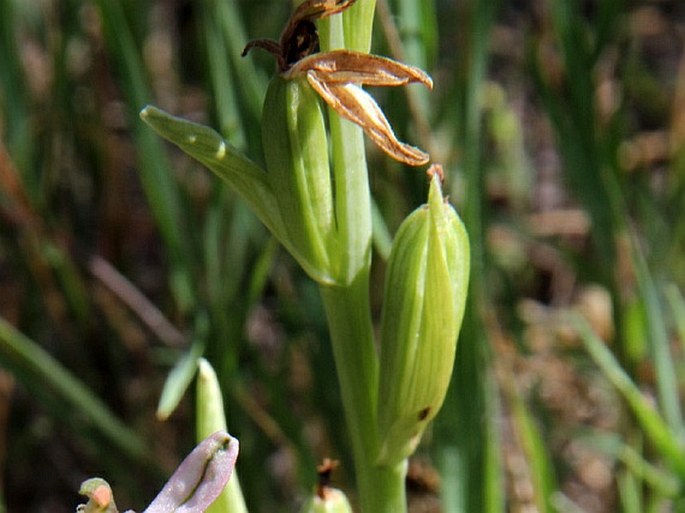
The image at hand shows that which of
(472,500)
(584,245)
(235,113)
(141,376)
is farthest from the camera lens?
(584,245)

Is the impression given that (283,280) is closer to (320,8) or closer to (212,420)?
(212,420)

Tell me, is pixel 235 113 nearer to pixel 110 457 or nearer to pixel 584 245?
pixel 110 457

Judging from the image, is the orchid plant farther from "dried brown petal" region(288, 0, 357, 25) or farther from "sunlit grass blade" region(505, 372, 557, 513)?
"sunlit grass blade" region(505, 372, 557, 513)

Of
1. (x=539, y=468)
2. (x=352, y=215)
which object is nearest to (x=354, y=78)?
(x=352, y=215)

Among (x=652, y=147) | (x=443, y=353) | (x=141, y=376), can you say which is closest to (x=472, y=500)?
(x=443, y=353)

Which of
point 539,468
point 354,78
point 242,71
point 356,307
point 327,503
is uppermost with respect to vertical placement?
point 354,78
